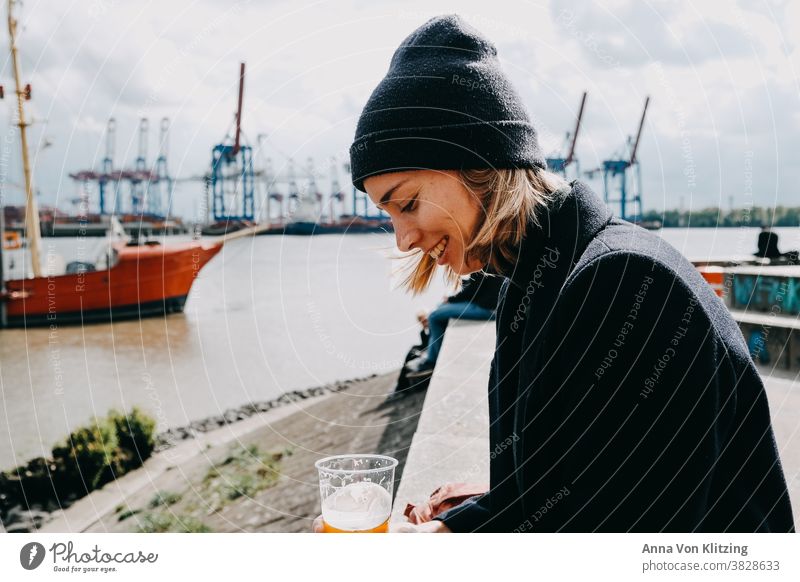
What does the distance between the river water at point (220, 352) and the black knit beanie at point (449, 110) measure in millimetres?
1204

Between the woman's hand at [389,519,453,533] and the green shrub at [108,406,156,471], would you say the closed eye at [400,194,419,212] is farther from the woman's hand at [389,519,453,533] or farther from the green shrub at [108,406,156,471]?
the green shrub at [108,406,156,471]

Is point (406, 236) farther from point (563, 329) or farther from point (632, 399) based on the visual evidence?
point (632, 399)

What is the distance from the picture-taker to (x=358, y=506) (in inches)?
53.5

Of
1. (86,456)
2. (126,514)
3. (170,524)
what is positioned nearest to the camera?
(170,524)

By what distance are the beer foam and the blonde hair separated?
505 millimetres

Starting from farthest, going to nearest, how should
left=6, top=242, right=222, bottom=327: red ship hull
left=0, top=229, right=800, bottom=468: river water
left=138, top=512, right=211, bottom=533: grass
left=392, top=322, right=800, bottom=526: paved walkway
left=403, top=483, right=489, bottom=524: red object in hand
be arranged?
left=6, top=242, right=222, bottom=327: red ship hull
left=0, top=229, right=800, bottom=468: river water
left=138, top=512, right=211, bottom=533: grass
left=392, top=322, right=800, bottom=526: paved walkway
left=403, top=483, right=489, bottom=524: red object in hand

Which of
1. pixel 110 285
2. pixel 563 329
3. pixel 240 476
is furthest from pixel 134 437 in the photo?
pixel 110 285

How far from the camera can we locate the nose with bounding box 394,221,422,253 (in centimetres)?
136

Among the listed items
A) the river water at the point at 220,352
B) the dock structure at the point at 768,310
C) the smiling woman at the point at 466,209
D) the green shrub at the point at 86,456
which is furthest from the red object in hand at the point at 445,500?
the green shrub at the point at 86,456

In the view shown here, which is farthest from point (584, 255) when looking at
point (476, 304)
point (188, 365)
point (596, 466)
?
point (188, 365)

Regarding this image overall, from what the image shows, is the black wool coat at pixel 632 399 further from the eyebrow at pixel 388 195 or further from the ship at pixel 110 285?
the ship at pixel 110 285

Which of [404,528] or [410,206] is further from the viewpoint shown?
[404,528]

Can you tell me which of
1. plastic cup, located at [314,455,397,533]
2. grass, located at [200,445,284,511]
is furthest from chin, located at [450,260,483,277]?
grass, located at [200,445,284,511]

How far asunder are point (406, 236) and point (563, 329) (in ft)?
1.42
